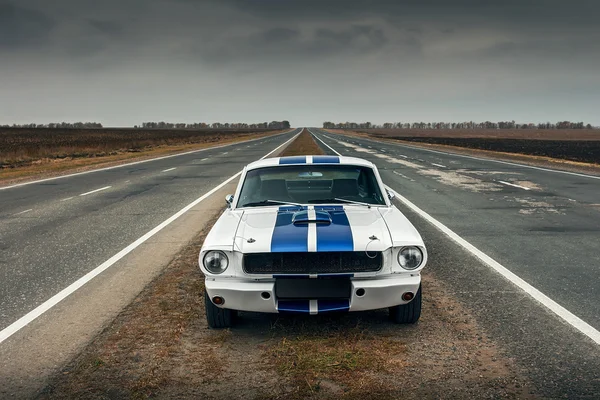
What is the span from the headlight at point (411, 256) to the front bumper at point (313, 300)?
13cm

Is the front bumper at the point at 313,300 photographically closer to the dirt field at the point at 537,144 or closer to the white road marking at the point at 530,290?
the white road marking at the point at 530,290

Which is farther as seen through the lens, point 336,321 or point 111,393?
point 336,321

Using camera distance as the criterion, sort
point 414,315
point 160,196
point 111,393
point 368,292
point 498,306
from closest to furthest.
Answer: point 111,393 < point 368,292 < point 414,315 < point 498,306 < point 160,196

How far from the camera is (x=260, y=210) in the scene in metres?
5.27

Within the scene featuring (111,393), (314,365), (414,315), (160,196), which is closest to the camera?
(111,393)

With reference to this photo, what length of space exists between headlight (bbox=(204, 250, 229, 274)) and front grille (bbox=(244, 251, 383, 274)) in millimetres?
192

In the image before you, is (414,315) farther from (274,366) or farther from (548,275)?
(548,275)

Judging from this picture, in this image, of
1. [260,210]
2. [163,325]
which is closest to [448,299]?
[260,210]

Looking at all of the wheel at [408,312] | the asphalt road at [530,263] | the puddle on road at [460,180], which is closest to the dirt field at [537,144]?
the puddle on road at [460,180]

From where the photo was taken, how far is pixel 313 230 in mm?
4414

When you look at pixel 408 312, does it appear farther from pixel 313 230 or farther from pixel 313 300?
pixel 313 230

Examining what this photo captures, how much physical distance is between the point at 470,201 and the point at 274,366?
10044mm

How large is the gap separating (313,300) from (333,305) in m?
0.17

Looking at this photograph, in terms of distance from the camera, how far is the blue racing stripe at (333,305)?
417 cm
